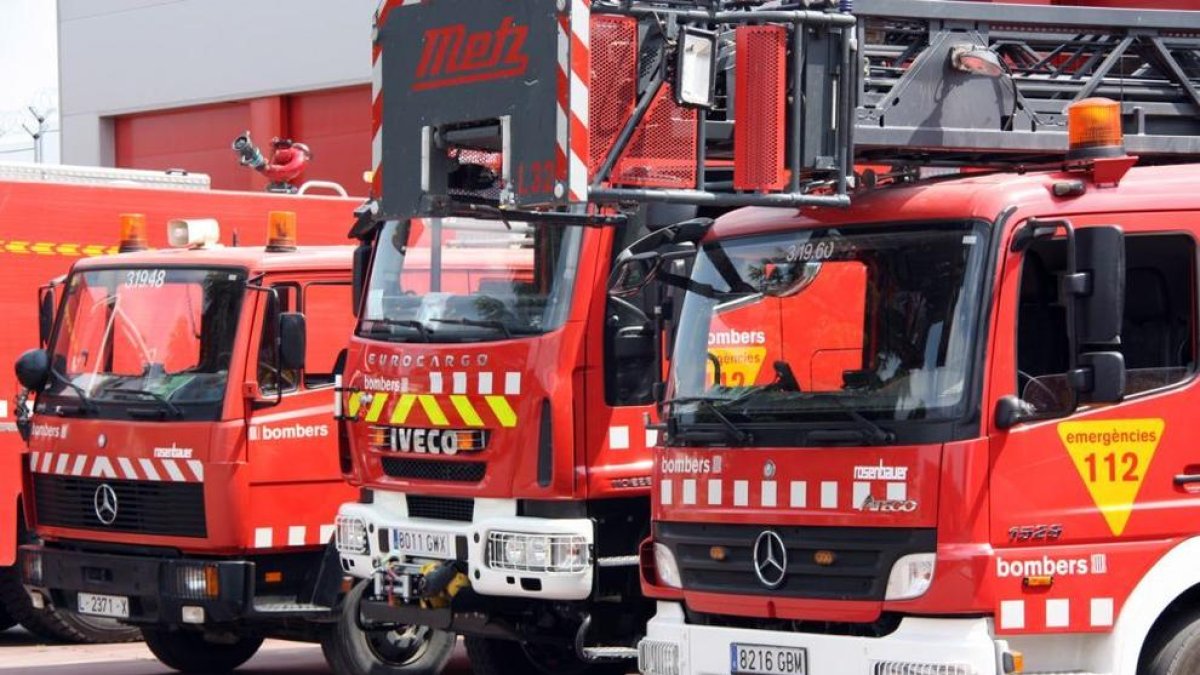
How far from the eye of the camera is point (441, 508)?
32.9ft

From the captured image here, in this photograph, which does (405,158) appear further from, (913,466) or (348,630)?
(348,630)

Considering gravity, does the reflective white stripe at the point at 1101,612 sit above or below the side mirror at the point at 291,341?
below

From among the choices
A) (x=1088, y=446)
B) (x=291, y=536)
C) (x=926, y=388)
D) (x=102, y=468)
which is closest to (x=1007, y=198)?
(x=926, y=388)

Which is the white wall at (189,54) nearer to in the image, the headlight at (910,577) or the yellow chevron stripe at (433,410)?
the yellow chevron stripe at (433,410)

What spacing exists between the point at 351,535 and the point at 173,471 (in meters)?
1.47

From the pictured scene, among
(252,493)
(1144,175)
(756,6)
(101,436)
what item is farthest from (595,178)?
(101,436)

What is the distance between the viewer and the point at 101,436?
11664 millimetres

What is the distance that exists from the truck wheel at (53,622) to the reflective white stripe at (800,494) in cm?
735

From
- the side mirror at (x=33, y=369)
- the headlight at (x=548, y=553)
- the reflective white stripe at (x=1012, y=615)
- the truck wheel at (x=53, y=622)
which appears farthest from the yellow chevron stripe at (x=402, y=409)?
the truck wheel at (x=53, y=622)

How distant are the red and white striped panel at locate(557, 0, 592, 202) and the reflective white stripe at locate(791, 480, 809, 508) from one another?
56.3 inches

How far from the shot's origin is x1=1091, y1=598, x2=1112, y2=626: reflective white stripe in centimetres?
738

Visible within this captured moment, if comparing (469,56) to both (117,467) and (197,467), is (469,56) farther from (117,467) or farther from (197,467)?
(117,467)

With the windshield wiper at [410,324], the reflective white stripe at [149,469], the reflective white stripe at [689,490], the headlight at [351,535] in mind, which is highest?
the windshield wiper at [410,324]

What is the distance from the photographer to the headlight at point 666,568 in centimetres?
827
